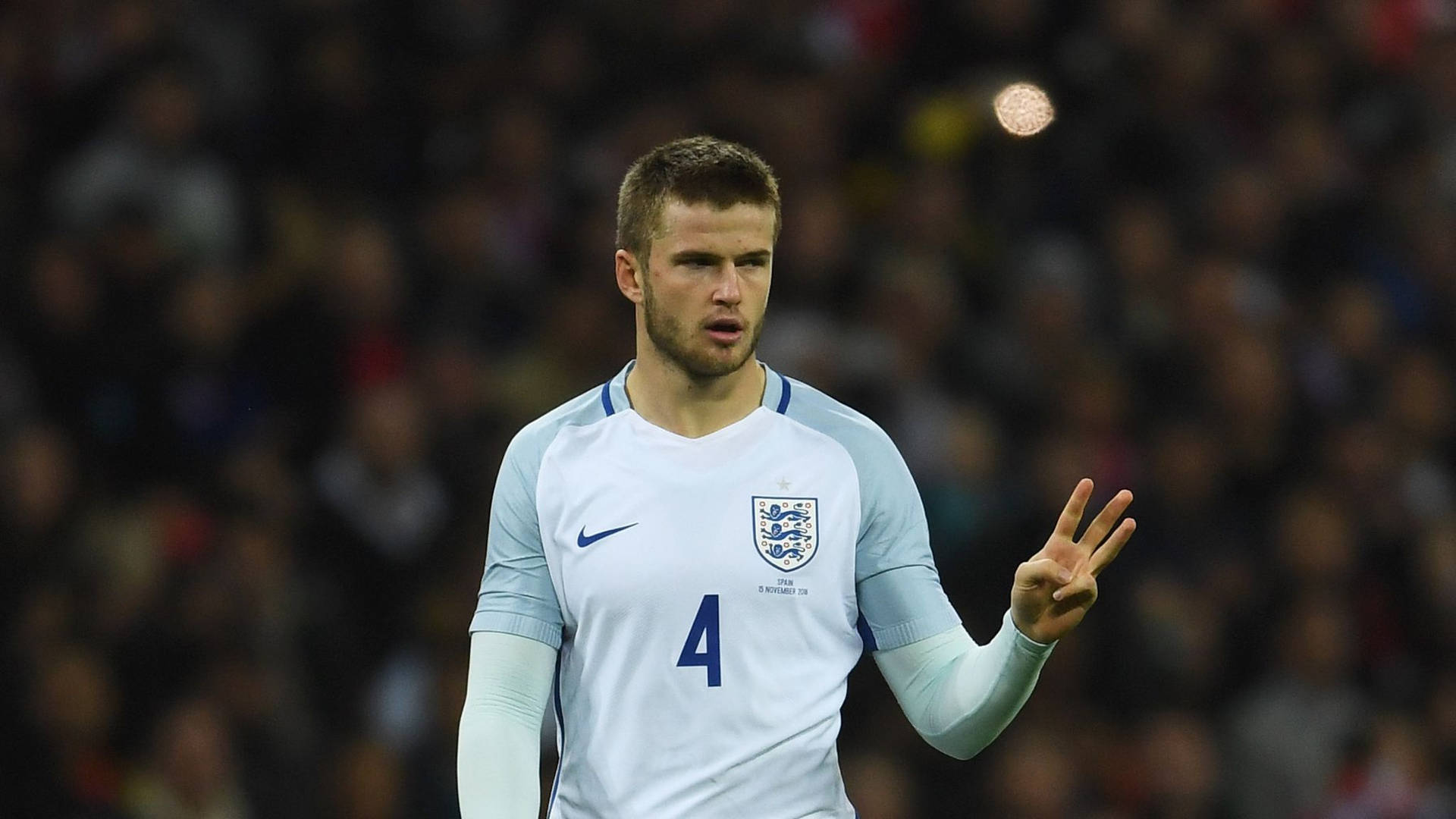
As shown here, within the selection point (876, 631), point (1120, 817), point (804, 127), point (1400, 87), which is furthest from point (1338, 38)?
point (876, 631)

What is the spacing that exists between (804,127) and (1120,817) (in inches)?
131

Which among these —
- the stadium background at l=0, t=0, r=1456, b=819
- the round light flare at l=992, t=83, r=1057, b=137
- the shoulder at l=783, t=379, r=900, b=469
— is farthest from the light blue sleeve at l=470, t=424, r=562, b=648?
the round light flare at l=992, t=83, r=1057, b=137

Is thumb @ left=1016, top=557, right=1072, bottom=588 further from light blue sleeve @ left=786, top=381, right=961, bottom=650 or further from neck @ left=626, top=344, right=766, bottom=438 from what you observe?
neck @ left=626, top=344, right=766, bottom=438

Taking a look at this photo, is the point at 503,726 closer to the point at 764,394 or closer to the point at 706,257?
the point at 764,394

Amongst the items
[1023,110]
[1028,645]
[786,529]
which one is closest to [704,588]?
[786,529]

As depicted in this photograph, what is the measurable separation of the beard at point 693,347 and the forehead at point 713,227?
0.13 m

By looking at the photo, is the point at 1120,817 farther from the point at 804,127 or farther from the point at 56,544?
the point at 56,544

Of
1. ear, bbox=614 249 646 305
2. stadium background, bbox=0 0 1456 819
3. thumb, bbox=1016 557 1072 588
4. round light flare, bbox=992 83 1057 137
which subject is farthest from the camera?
round light flare, bbox=992 83 1057 137

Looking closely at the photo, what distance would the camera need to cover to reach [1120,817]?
7.87 m

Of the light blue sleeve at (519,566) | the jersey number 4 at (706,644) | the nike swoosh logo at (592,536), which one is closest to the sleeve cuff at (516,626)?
the light blue sleeve at (519,566)

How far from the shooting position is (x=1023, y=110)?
972cm

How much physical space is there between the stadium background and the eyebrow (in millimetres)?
3412

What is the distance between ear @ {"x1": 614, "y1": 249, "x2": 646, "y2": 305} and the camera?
4.12 m

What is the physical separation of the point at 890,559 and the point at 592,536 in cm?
59
